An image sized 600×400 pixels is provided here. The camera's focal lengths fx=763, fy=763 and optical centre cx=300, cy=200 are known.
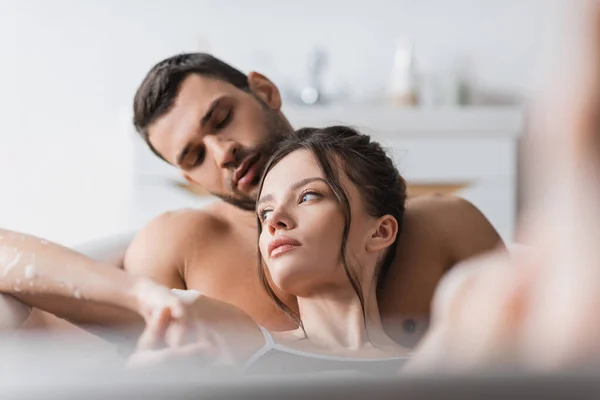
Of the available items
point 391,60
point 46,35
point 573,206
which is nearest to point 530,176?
point 573,206

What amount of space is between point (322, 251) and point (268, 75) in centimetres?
119

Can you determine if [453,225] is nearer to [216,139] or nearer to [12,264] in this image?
[216,139]

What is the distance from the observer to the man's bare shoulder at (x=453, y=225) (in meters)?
0.62

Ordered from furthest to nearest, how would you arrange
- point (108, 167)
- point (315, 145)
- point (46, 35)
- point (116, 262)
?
point (108, 167), point (46, 35), point (116, 262), point (315, 145)

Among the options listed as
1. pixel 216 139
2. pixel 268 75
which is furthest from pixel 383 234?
pixel 268 75

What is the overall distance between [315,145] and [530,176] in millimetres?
248

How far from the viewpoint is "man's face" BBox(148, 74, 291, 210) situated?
625 millimetres

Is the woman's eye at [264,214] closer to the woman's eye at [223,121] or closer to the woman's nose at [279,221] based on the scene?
the woman's nose at [279,221]

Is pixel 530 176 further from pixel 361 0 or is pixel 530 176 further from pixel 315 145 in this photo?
pixel 361 0

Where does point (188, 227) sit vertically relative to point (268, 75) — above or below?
below

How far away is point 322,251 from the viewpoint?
1.72 ft

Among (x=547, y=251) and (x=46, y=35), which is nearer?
(x=547, y=251)

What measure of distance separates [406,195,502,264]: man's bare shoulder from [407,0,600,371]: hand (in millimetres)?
254

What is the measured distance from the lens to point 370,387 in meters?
0.28
